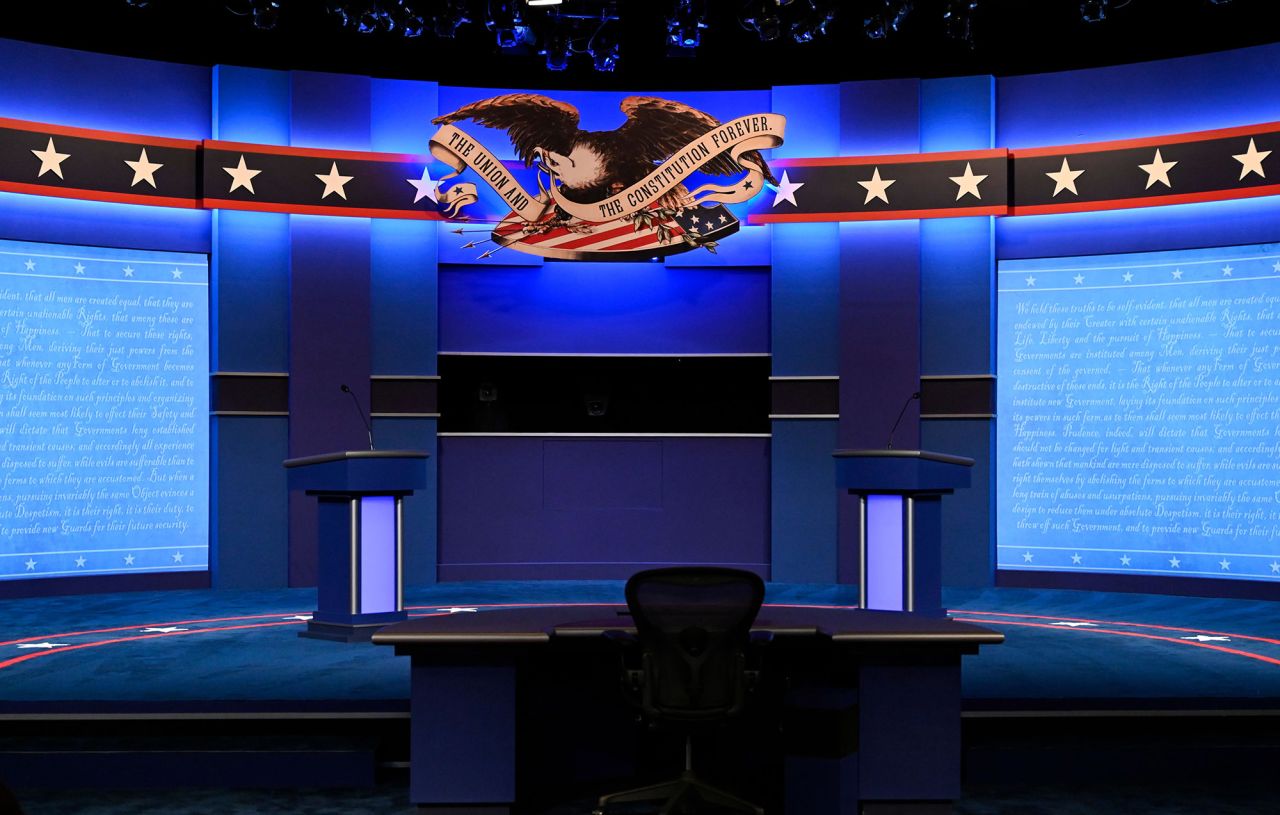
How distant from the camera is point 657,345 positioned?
31.2 ft

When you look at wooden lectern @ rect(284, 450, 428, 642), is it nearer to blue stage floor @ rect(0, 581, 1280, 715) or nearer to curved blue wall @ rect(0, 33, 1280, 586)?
blue stage floor @ rect(0, 581, 1280, 715)

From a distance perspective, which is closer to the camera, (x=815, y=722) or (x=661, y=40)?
(x=815, y=722)

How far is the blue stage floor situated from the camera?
4773 millimetres

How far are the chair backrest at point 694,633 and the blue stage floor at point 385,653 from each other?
899mm

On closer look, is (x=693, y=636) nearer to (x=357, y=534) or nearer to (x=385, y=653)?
(x=385, y=653)

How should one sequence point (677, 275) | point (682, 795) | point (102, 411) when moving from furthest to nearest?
point (677, 275) < point (102, 411) < point (682, 795)

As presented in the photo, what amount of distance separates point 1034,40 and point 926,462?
13.5 ft

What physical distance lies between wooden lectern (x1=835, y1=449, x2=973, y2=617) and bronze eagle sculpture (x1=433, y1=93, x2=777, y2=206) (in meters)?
3.11

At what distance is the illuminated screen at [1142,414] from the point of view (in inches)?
319

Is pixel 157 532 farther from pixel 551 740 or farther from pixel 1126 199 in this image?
pixel 1126 199

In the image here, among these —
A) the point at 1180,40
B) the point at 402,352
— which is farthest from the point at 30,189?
the point at 1180,40

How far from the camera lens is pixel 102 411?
8320 millimetres

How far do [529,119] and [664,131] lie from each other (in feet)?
3.43

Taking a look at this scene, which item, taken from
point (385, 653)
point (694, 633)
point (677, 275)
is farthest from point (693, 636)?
point (677, 275)
